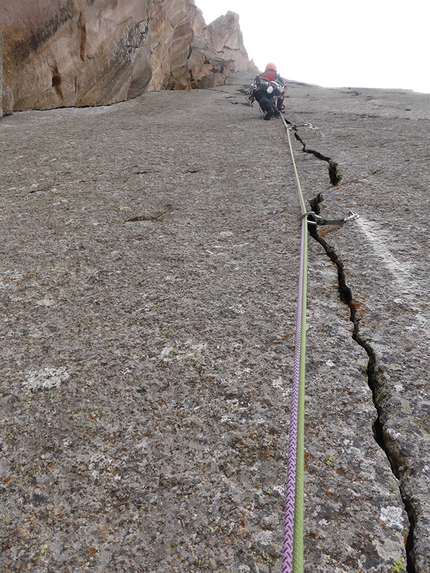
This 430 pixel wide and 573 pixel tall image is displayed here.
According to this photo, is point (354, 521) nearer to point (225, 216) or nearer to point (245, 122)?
point (225, 216)

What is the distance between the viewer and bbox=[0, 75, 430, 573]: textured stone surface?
1.25 meters

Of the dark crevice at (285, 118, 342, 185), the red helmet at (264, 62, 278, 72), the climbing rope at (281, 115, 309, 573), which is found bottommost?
the climbing rope at (281, 115, 309, 573)

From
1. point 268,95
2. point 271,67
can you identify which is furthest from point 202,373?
point 271,67

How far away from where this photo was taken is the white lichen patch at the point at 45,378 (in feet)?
5.95

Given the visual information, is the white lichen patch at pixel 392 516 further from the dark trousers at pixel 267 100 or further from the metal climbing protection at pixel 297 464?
the dark trousers at pixel 267 100

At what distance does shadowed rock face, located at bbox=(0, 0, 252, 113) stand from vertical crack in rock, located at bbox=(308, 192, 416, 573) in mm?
6492

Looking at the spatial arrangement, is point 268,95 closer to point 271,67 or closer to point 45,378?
point 271,67

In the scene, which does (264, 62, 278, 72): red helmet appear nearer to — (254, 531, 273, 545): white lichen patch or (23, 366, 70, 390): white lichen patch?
(23, 366, 70, 390): white lichen patch

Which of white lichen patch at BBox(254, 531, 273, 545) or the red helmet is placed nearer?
white lichen patch at BBox(254, 531, 273, 545)

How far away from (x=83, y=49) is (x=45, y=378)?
8482 mm

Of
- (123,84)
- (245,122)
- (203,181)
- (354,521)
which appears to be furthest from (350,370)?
(123,84)

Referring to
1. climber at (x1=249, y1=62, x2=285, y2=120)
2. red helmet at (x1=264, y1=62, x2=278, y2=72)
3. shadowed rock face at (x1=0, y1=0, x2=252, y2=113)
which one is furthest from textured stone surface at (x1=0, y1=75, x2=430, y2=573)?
red helmet at (x1=264, y1=62, x2=278, y2=72)

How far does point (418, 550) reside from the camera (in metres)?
1.16

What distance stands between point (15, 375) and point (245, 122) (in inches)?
227
